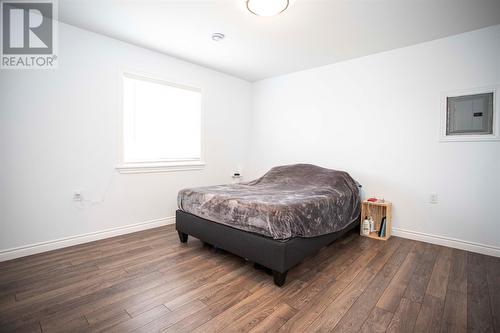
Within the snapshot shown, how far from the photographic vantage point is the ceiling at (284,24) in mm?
2279

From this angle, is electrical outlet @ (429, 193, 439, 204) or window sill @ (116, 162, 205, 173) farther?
window sill @ (116, 162, 205, 173)

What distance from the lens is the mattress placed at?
1997mm

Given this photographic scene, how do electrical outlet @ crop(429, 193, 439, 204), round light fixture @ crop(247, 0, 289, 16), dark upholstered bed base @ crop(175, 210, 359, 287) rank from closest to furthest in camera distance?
dark upholstered bed base @ crop(175, 210, 359, 287), round light fixture @ crop(247, 0, 289, 16), electrical outlet @ crop(429, 193, 439, 204)

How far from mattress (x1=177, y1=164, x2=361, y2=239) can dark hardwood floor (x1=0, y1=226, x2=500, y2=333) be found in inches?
16.9

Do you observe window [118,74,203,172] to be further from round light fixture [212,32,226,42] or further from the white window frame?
the white window frame

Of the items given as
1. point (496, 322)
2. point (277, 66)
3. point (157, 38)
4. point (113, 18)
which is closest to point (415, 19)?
point (277, 66)

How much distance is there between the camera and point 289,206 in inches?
80.4

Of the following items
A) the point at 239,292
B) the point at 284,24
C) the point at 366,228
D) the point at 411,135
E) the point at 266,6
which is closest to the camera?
the point at 239,292

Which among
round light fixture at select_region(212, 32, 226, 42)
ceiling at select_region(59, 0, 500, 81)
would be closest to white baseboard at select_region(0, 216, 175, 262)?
ceiling at select_region(59, 0, 500, 81)

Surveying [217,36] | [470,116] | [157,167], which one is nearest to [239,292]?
[157,167]

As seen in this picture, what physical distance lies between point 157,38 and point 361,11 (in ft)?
7.68

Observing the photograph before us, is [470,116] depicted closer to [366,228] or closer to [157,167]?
[366,228]

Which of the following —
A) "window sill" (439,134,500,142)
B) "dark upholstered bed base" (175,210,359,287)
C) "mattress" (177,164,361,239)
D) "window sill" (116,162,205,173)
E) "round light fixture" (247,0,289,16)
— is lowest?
"dark upholstered bed base" (175,210,359,287)

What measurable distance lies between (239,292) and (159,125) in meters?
2.65
